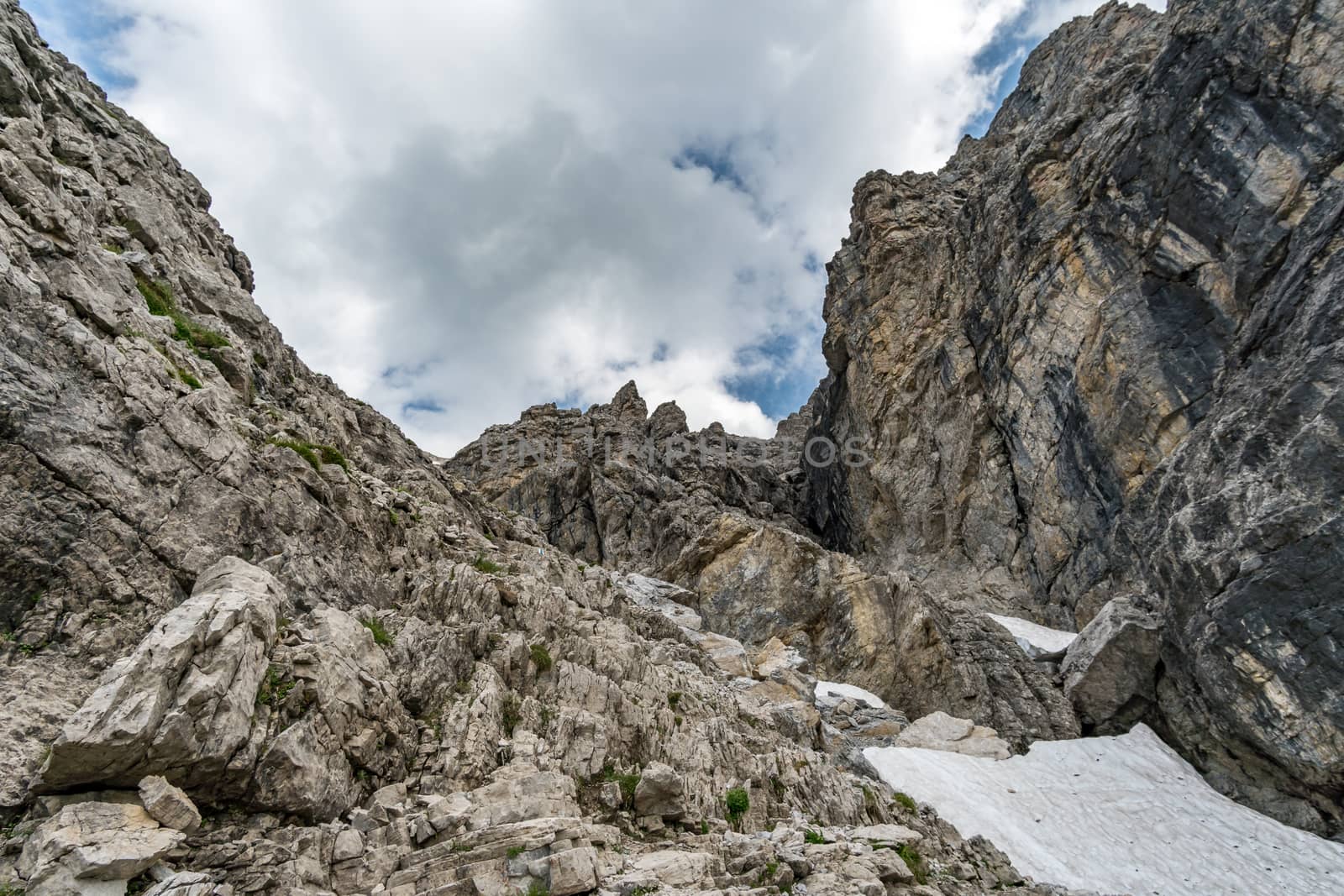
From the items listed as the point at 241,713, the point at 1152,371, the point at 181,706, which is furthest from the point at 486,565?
the point at 1152,371

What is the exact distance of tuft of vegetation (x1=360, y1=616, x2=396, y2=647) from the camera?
14055 millimetres

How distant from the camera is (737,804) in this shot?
1501cm

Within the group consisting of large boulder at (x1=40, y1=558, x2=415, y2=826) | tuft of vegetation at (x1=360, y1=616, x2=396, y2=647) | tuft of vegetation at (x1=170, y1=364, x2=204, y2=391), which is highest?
tuft of vegetation at (x1=170, y1=364, x2=204, y2=391)

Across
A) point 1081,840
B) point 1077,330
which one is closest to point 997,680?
point 1081,840

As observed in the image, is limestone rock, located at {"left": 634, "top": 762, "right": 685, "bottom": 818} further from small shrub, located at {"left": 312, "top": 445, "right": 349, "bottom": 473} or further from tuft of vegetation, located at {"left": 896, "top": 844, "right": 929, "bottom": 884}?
small shrub, located at {"left": 312, "top": 445, "right": 349, "bottom": 473}

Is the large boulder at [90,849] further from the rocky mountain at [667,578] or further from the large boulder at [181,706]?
the large boulder at [181,706]

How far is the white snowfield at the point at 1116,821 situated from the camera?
19.8 meters

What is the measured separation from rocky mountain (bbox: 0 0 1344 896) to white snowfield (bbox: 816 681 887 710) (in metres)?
0.30

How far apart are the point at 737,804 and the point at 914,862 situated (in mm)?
4020

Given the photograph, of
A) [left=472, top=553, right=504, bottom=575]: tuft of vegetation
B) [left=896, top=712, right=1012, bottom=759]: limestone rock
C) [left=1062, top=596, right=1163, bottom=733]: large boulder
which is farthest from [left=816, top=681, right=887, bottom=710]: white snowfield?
[left=472, top=553, right=504, bottom=575]: tuft of vegetation

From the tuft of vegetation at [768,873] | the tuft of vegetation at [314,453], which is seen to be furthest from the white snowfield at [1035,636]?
the tuft of vegetation at [314,453]

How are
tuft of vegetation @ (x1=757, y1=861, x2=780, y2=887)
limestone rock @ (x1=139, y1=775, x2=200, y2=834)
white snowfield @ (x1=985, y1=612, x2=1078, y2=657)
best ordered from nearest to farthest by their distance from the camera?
limestone rock @ (x1=139, y1=775, x2=200, y2=834) → tuft of vegetation @ (x1=757, y1=861, x2=780, y2=887) → white snowfield @ (x1=985, y1=612, x2=1078, y2=657)

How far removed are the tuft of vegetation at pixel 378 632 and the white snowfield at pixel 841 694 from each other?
77.4ft

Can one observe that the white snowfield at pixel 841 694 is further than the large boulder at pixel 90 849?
Yes
